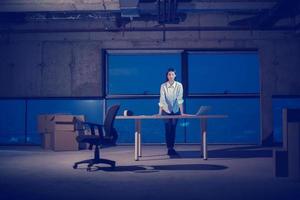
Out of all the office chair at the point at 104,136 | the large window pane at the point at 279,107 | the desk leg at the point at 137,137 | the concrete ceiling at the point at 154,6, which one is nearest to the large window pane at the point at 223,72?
the large window pane at the point at 279,107

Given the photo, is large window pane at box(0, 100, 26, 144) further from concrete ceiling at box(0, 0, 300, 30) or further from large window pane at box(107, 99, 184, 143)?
concrete ceiling at box(0, 0, 300, 30)

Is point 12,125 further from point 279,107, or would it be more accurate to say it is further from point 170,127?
point 279,107

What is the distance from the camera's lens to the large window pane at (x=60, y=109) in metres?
9.50

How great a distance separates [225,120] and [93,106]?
134 inches

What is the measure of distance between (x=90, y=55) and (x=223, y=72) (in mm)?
3505

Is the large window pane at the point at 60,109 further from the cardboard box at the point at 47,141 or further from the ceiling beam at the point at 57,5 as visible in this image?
the ceiling beam at the point at 57,5

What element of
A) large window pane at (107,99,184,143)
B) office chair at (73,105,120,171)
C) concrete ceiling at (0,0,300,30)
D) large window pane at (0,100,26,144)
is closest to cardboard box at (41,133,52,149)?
large window pane at (0,100,26,144)

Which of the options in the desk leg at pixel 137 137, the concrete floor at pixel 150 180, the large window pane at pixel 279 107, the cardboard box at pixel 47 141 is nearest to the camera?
the concrete floor at pixel 150 180

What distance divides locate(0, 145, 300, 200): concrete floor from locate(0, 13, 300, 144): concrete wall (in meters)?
3.52

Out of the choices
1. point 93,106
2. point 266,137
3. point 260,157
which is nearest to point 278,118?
point 266,137

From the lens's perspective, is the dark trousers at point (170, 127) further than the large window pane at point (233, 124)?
No

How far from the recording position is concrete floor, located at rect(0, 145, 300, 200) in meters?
3.64

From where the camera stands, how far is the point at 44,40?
9.71 metres

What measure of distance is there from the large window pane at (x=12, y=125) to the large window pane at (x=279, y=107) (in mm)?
6433
